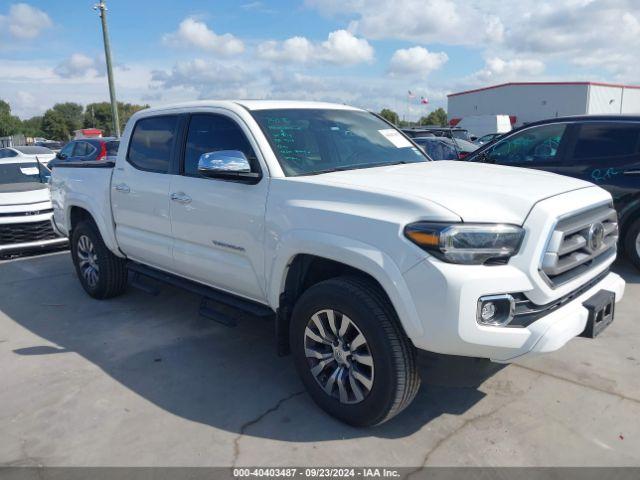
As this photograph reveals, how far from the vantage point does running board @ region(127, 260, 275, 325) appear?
371cm

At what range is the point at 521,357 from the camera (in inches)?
105

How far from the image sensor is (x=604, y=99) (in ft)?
180

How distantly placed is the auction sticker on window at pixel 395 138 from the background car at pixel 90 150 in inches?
393

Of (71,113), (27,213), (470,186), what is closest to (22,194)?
(27,213)

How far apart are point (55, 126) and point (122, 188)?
10442 cm

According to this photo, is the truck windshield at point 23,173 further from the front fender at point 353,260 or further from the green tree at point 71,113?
the green tree at point 71,113

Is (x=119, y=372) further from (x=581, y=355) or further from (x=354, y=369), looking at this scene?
(x=581, y=355)

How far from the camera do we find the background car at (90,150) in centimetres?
1342

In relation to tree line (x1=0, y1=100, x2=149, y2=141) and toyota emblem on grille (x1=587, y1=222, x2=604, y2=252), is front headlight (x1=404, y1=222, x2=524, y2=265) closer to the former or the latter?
toyota emblem on grille (x1=587, y1=222, x2=604, y2=252)

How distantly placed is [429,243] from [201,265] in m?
2.01

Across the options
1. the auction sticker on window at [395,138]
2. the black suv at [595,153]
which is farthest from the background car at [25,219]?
the black suv at [595,153]

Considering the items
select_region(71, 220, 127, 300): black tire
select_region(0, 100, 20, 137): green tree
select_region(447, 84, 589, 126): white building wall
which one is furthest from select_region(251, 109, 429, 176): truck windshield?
select_region(0, 100, 20, 137): green tree

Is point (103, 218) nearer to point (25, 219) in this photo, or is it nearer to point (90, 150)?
point (25, 219)

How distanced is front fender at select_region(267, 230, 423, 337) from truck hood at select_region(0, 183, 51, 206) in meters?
5.72
